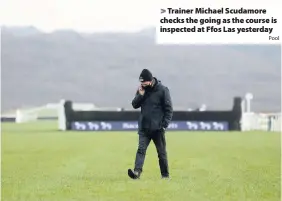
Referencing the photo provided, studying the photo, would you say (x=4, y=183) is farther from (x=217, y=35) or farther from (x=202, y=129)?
(x=202, y=129)

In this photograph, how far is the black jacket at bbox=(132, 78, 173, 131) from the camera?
39.7 feet

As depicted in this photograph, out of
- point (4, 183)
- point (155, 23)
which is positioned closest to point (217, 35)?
point (155, 23)

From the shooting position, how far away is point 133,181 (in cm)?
1221

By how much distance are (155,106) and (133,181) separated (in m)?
1.26

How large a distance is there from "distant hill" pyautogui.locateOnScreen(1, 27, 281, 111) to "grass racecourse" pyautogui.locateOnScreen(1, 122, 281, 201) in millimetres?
14357

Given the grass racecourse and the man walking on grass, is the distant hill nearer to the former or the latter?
the grass racecourse

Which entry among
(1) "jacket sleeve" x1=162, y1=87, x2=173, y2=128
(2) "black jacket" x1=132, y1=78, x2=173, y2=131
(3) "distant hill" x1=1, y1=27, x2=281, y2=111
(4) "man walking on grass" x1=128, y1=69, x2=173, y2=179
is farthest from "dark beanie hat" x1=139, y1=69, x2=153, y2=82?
(3) "distant hill" x1=1, y1=27, x2=281, y2=111

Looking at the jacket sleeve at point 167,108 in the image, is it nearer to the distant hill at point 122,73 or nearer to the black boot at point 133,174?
the black boot at point 133,174

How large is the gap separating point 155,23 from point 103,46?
993 inches

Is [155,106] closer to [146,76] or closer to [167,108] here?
[167,108]

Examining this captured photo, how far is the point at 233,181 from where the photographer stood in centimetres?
1240

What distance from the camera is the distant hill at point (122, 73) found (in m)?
36.6

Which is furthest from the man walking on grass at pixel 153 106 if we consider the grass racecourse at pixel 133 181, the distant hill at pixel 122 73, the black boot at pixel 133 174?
the distant hill at pixel 122 73

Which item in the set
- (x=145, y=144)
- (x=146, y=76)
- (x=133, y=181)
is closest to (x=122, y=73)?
(x=145, y=144)
